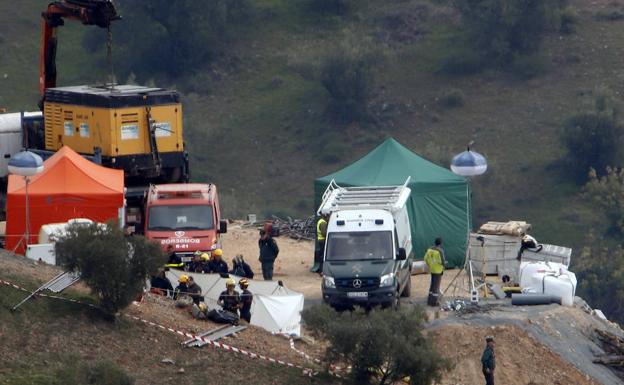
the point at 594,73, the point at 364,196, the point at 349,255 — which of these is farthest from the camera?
the point at 594,73

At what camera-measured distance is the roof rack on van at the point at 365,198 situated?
96.3ft

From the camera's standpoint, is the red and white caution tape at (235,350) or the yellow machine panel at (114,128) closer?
the red and white caution tape at (235,350)

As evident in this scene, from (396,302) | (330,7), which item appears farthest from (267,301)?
(330,7)

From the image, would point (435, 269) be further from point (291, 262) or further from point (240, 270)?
point (291, 262)

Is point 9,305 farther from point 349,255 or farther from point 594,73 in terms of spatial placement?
point 594,73

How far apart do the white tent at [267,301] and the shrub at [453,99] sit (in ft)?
151

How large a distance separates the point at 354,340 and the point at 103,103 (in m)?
13.2

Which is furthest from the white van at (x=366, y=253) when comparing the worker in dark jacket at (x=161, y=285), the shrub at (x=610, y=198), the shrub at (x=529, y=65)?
the shrub at (x=529, y=65)

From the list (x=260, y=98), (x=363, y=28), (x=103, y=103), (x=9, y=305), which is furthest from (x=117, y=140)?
(x=363, y=28)

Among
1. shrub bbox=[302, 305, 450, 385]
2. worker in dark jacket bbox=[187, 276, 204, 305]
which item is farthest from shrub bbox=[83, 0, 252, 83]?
shrub bbox=[302, 305, 450, 385]

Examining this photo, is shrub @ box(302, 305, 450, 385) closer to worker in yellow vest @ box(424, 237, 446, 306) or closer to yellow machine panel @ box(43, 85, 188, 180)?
worker in yellow vest @ box(424, 237, 446, 306)

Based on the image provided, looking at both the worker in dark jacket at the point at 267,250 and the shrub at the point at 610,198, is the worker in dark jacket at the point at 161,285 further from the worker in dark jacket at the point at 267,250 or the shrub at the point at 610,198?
the shrub at the point at 610,198

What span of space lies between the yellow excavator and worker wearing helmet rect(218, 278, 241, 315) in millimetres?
8773

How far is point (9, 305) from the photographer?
22203 millimetres
